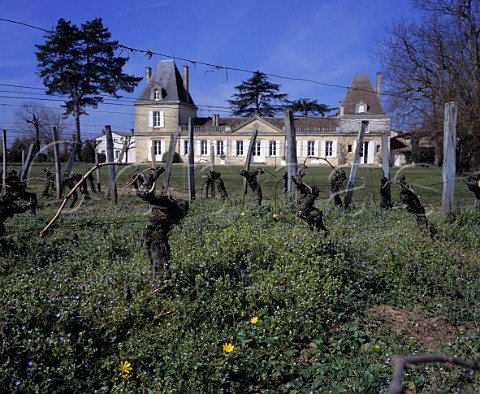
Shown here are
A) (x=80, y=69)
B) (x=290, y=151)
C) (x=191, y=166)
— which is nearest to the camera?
(x=290, y=151)

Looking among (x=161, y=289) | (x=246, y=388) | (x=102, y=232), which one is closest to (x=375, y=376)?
(x=246, y=388)

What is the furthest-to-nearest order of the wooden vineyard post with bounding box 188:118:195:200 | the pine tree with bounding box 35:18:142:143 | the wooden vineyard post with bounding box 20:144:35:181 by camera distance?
the pine tree with bounding box 35:18:142:143 → the wooden vineyard post with bounding box 20:144:35:181 → the wooden vineyard post with bounding box 188:118:195:200

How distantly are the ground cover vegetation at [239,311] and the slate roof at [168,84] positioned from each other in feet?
157

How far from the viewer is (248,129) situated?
46719 mm

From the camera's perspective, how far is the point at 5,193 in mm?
5898

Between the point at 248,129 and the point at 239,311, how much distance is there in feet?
142

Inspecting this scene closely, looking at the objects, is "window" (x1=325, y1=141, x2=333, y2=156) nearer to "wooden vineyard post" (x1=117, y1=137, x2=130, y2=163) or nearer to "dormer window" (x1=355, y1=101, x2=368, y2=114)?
"dormer window" (x1=355, y1=101, x2=368, y2=114)

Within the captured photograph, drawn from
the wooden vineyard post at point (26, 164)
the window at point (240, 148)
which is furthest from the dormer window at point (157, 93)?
the wooden vineyard post at point (26, 164)

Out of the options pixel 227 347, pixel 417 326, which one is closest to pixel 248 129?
pixel 417 326

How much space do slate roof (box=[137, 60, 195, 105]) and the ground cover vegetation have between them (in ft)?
157

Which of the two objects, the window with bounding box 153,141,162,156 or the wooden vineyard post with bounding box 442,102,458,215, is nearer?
the wooden vineyard post with bounding box 442,102,458,215

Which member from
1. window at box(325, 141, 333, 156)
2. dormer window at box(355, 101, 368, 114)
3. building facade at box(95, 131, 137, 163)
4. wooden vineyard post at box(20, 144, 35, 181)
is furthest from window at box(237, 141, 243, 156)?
wooden vineyard post at box(20, 144, 35, 181)

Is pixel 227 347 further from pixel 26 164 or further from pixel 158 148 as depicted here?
pixel 158 148

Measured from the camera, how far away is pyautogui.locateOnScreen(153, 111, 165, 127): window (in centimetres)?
5075
